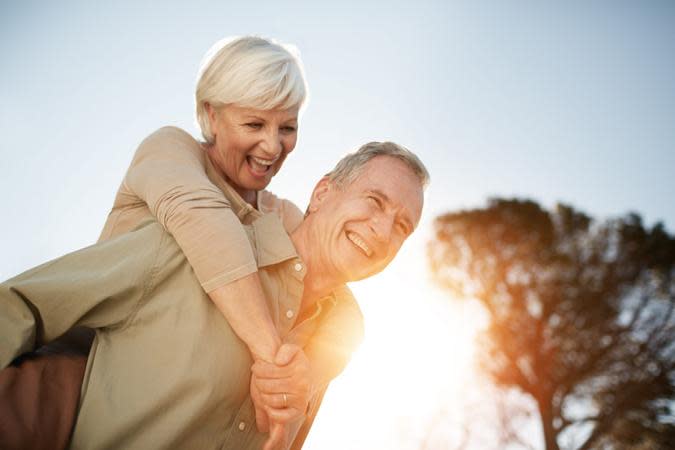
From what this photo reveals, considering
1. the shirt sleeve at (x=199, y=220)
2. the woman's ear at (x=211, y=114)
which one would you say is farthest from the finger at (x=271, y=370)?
the woman's ear at (x=211, y=114)

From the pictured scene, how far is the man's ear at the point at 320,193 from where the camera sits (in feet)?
6.83

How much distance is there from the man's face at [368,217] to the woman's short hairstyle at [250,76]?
0.46 m

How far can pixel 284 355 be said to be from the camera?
1484 mm

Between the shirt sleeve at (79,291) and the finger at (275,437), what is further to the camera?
the finger at (275,437)

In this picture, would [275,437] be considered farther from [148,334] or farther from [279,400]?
[148,334]

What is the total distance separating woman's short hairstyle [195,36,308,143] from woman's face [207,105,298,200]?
45mm

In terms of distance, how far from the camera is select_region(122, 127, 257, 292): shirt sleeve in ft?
4.81

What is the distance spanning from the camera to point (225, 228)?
1500mm

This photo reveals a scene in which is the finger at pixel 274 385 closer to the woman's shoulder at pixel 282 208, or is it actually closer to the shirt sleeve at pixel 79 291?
the shirt sleeve at pixel 79 291

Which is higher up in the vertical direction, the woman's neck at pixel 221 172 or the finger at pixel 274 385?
the woman's neck at pixel 221 172

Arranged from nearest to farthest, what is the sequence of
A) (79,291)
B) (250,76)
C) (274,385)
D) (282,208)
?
(79,291) → (274,385) → (250,76) → (282,208)

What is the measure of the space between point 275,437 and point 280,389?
0.58 ft

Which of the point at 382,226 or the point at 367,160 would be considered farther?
the point at 367,160

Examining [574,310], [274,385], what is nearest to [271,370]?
[274,385]
